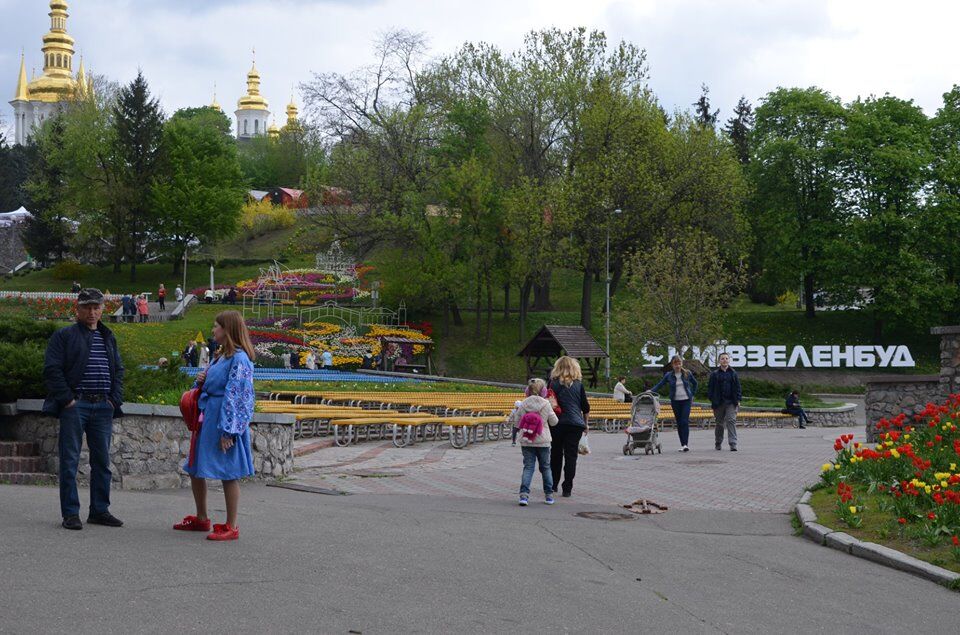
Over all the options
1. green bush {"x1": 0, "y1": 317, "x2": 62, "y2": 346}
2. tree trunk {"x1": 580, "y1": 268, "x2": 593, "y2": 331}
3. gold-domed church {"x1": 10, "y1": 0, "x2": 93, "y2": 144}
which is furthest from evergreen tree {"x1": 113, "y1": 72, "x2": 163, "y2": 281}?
gold-domed church {"x1": 10, "y1": 0, "x2": 93, "y2": 144}

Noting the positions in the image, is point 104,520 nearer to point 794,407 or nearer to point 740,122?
point 794,407

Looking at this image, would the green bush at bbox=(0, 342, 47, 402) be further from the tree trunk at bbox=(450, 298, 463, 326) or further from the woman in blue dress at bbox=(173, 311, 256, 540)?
the tree trunk at bbox=(450, 298, 463, 326)

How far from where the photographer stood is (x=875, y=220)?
174 feet

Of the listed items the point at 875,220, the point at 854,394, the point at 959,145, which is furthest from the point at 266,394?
the point at 959,145

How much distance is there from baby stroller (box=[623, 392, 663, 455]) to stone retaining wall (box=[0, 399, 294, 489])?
8931mm

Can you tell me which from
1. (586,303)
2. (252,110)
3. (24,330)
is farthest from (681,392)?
(252,110)

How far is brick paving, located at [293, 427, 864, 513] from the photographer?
12555 millimetres

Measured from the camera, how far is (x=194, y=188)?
6688 cm

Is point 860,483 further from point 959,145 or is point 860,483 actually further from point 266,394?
point 959,145

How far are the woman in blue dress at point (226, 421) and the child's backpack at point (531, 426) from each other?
4.39m

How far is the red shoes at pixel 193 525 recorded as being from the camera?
319 inches

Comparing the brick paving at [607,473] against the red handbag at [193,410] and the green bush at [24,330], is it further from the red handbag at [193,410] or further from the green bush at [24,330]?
the red handbag at [193,410]

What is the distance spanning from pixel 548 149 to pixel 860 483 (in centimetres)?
4701

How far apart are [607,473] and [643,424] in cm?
318
